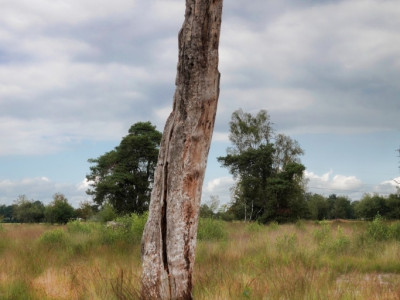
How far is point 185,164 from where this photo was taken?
533 centimetres

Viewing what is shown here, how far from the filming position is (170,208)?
5.33 m

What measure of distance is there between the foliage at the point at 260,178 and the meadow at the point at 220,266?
53.0ft

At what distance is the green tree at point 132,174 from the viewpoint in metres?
30.0

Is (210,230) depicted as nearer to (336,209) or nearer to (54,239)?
(54,239)

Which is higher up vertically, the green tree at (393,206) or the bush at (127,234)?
the green tree at (393,206)

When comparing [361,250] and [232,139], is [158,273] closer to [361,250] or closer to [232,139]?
[361,250]

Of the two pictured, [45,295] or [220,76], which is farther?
[45,295]

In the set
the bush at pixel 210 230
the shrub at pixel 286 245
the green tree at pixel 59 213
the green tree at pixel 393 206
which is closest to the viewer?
the shrub at pixel 286 245

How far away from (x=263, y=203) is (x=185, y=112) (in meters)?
28.5

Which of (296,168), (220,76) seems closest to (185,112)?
(220,76)

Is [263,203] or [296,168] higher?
[296,168]

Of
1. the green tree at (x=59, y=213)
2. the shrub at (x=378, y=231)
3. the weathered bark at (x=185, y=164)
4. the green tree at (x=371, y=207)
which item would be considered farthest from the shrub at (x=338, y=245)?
the green tree at (x=371, y=207)

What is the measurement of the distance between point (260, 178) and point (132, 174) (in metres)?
10.6

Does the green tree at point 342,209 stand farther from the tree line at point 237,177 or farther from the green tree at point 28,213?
the green tree at point 28,213
